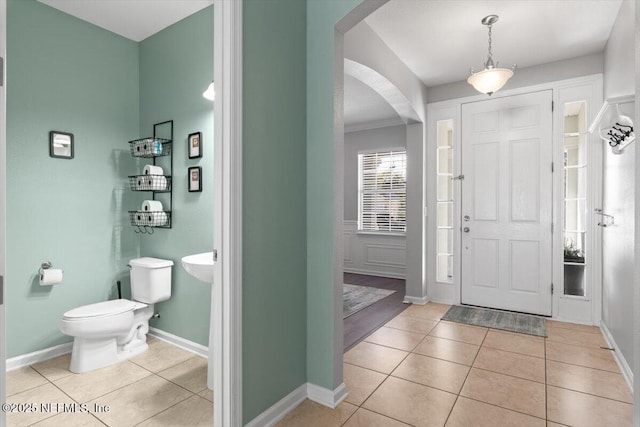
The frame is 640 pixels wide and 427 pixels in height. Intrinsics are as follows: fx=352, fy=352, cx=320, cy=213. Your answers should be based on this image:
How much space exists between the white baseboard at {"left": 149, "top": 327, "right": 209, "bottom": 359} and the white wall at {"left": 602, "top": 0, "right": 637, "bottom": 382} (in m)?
2.98

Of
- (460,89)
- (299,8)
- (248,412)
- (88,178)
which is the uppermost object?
(460,89)

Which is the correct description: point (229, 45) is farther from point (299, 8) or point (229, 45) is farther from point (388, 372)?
point (388, 372)

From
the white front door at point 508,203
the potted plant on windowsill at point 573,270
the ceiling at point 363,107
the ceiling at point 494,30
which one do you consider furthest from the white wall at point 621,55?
the ceiling at point 363,107

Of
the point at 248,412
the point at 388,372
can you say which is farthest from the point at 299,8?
the point at 388,372

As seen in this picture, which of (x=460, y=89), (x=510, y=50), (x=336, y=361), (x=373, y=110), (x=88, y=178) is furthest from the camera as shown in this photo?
(x=373, y=110)

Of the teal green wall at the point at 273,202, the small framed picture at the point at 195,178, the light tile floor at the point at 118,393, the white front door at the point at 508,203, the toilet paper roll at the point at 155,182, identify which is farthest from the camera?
the white front door at the point at 508,203

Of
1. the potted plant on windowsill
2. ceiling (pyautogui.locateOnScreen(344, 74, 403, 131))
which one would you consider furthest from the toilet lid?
the potted plant on windowsill

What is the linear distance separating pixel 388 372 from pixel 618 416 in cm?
129

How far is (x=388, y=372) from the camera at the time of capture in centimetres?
249

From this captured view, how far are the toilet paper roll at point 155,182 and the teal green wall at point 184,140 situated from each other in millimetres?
101

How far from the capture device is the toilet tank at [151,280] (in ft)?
9.41

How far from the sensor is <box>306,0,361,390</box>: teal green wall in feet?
6.76

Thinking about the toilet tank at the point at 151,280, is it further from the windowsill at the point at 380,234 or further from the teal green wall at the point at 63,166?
the windowsill at the point at 380,234

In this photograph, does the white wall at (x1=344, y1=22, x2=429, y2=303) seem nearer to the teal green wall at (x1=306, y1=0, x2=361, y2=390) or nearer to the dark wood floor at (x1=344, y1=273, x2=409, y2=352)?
the dark wood floor at (x1=344, y1=273, x2=409, y2=352)
